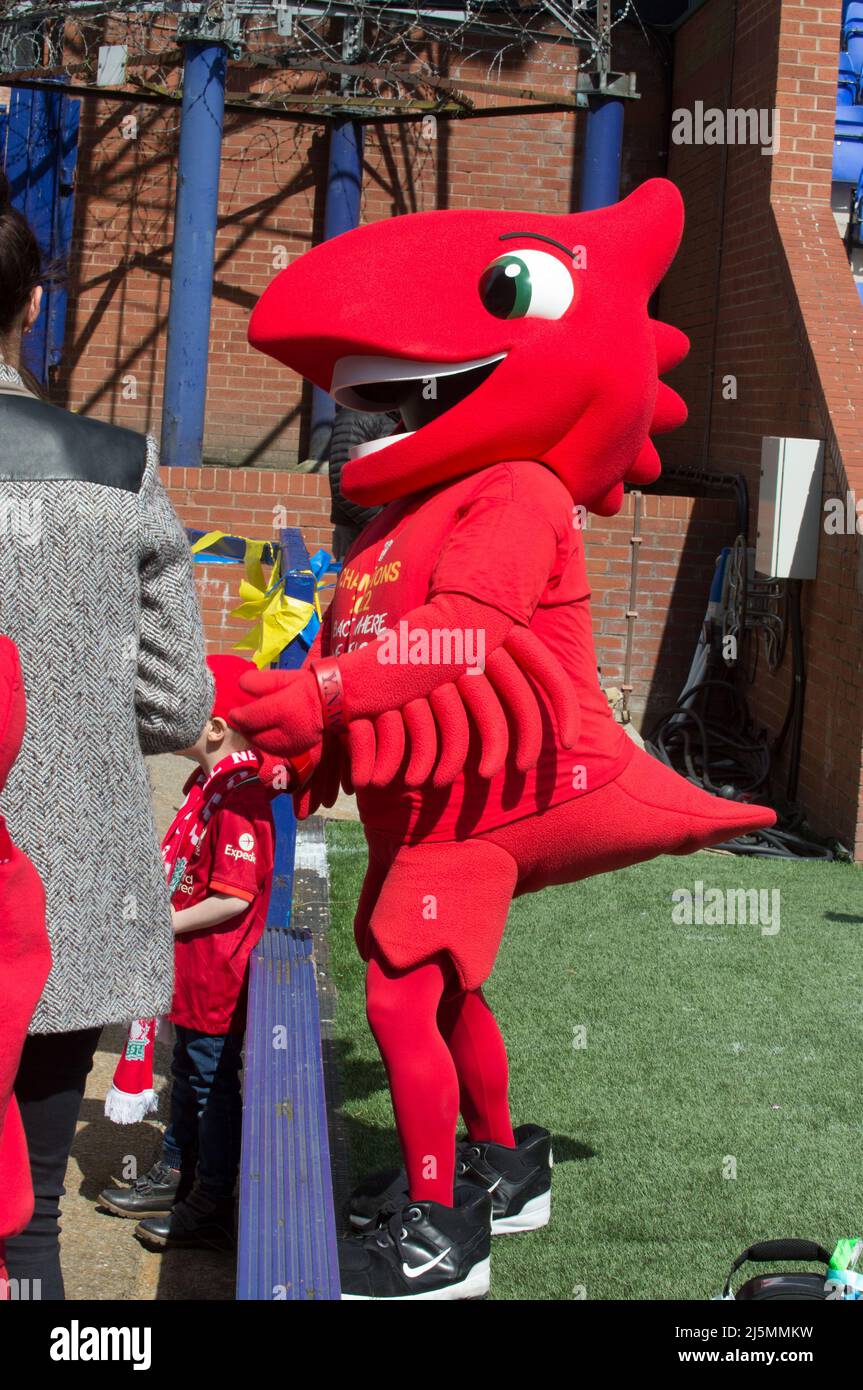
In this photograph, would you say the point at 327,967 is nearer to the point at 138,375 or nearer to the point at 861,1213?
the point at 861,1213

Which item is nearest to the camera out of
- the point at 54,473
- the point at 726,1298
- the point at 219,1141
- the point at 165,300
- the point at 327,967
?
the point at 54,473

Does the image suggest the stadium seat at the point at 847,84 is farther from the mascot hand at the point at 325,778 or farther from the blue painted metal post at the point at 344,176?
the mascot hand at the point at 325,778

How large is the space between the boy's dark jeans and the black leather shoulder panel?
1.54 metres

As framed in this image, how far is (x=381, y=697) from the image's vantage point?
8.30 ft

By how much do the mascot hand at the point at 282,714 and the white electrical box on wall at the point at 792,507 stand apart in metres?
5.33

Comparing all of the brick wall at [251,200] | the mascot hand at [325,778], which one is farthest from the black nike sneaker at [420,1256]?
the brick wall at [251,200]

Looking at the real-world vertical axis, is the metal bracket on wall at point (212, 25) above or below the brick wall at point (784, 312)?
above

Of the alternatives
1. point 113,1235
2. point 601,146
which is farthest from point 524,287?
point 601,146

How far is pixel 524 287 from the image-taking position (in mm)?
2859

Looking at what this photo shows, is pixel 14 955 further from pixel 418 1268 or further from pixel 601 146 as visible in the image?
pixel 601 146

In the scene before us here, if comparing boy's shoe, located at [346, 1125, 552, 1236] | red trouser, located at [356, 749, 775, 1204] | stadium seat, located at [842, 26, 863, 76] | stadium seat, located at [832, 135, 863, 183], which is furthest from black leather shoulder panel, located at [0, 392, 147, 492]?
stadium seat, located at [842, 26, 863, 76]

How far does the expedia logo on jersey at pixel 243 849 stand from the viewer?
3.16 meters
